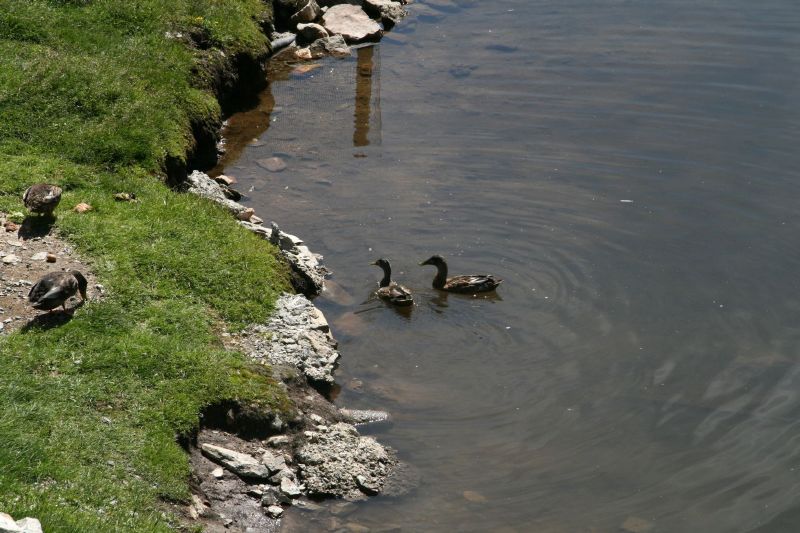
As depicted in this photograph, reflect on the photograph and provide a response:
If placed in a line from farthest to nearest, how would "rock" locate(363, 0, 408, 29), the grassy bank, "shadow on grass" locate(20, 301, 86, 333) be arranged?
"rock" locate(363, 0, 408, 29)
"shadow on grass" locate(20, 301, 86, 333)
the grassy bank

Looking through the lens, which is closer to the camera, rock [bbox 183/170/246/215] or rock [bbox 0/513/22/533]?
rock [bbox 0/513/22/533]

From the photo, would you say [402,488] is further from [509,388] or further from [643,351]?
[643,351]

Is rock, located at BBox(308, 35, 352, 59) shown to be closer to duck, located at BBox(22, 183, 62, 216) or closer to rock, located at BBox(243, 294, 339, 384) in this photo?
duck, located at BBox(22, 183, 62, 216)

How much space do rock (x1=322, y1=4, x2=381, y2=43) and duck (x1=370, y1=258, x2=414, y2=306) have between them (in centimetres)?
1124

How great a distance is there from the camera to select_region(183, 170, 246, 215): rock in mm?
15366

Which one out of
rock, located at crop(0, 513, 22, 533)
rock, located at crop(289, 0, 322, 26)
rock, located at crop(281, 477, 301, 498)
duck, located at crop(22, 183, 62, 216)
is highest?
rock, located at crop(289, 0, 322, 26)

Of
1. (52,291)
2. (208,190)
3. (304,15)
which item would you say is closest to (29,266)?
(52,291)

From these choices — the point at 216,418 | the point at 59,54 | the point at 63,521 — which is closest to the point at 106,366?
the point at 216,418

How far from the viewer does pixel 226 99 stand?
20297 mm

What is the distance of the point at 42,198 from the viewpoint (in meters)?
12.3

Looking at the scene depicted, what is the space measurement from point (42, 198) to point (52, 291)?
2.40 metres

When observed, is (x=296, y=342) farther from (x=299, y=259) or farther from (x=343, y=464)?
(x=299, y=259)

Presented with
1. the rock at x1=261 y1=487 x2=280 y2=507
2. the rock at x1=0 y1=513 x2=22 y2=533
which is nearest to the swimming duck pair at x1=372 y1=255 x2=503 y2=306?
the rock at x1=261 y1=487 x2=280 y2=507

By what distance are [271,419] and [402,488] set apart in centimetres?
159
